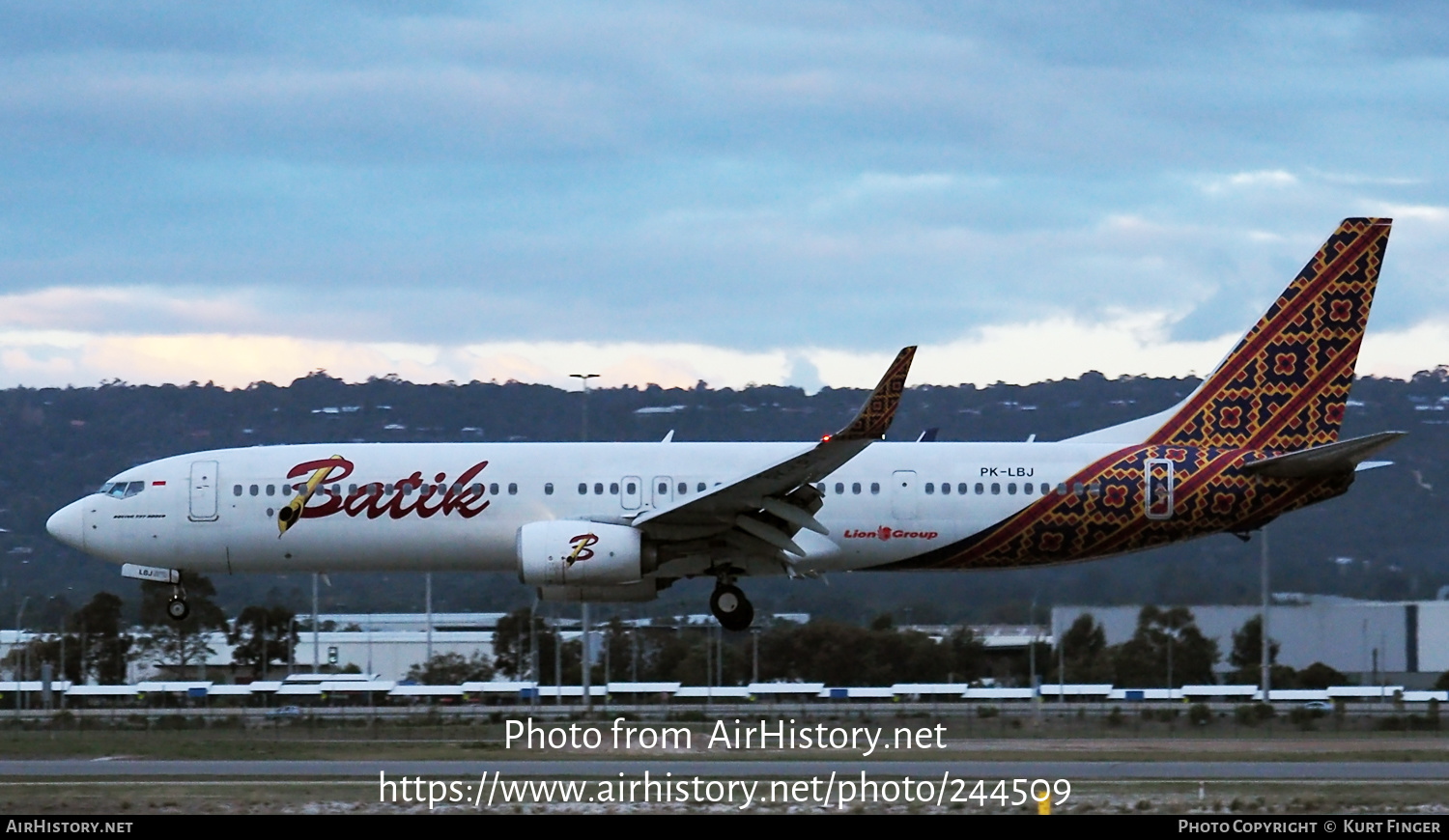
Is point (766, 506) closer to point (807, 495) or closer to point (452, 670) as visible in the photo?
point (807, 495)

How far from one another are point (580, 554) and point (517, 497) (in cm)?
213

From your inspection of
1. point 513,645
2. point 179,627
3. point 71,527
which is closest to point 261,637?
point 179,627

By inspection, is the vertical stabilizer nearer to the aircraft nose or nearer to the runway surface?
the runway surface

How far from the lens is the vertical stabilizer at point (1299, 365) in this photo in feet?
109

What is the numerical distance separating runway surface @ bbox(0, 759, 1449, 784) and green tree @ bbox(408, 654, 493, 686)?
24.5 metres

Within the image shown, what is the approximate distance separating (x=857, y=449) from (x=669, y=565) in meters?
4.75

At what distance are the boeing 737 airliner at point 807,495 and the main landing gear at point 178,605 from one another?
0.68m

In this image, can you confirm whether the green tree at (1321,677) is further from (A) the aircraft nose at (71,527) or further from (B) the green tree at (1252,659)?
(A) the aircraft nose at (71,527)

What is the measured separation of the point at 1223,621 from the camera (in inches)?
1858

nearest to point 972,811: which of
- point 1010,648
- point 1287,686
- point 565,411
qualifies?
point 1010,648

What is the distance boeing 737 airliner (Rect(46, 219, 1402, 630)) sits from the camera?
105ft

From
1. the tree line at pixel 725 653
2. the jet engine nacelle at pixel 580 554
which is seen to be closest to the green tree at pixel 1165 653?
the tree line at pixel 725 653

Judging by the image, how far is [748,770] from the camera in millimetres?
24016

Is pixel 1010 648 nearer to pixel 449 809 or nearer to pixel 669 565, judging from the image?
pixel 669 565
